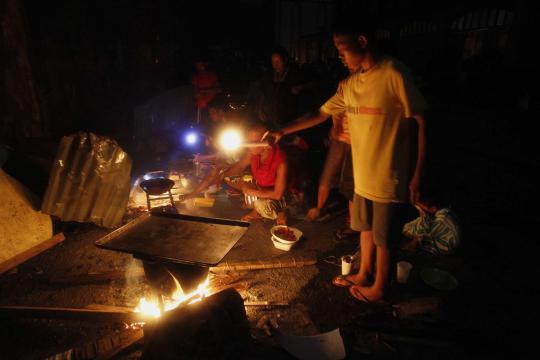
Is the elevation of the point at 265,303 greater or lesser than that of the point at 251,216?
lesser

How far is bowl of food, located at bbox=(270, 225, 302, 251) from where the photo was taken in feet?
17.0

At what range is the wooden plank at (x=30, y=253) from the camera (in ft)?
15.5

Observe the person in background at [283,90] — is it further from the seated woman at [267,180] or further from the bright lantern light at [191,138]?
the bright lantern light at [191,138]

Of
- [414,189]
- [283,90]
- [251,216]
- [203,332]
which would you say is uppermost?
[283,90]

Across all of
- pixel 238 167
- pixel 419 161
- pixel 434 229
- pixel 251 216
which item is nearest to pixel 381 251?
pixel 419 161

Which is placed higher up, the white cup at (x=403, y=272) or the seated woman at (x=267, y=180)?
the seated woman at (x=267, y=180)

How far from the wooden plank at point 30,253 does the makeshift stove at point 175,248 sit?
8.12ft

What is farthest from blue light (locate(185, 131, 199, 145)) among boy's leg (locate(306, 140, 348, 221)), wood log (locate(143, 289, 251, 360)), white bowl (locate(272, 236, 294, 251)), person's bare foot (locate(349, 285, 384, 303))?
wood log (locate(143, 289, 251, 360))

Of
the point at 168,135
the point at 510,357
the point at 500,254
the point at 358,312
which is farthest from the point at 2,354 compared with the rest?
the point at 168,135

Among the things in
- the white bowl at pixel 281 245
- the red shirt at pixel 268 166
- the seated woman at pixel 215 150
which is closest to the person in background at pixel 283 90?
the seated woman at pixel 215 150

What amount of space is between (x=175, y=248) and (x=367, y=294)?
2.37 metres

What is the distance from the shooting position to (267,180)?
6023 millimetres

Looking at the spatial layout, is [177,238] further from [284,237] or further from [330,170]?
[330,170]

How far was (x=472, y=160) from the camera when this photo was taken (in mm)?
8242
